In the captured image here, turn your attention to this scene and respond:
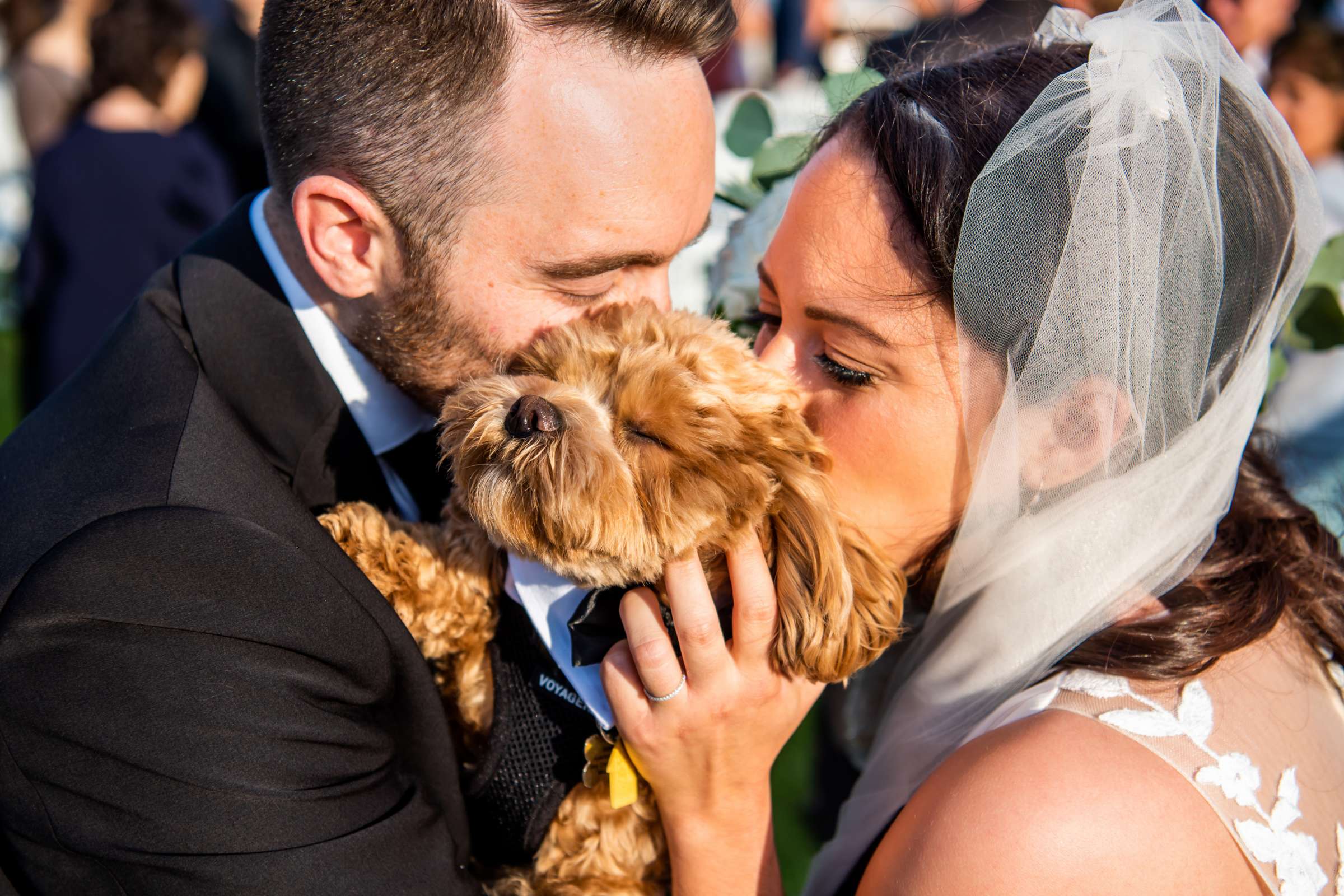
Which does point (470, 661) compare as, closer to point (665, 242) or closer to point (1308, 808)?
point (665, 242)

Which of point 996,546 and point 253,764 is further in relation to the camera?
point 996,546

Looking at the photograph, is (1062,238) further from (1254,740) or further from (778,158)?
(778,158)

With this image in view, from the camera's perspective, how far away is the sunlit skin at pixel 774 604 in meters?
1.84

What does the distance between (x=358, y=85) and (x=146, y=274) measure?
376cm

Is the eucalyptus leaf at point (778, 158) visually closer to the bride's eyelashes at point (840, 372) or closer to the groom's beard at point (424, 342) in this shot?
the bride's eyelashes at point (840, 372)

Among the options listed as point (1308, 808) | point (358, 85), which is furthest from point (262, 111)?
point (1308, 808)

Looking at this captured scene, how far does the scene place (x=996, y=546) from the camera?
7.17ft

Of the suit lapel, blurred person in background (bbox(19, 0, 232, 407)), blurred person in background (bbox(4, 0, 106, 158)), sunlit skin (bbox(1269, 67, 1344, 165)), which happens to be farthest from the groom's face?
blurred person in background (bbox(4, 0, 106, 158))

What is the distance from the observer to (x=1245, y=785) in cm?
184

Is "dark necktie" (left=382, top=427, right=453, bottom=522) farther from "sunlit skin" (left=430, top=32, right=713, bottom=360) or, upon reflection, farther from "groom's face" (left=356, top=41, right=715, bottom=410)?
"sunlit skin" (left=430, top=32, right=713, bottom=360)

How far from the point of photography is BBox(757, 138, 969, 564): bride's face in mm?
2072

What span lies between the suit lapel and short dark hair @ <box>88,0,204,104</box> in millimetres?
4195

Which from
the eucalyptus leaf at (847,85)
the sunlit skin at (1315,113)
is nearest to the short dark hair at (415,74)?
the eucalyptus leaf at (847,85)

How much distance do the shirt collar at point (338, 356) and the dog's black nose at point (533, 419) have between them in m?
0.48
